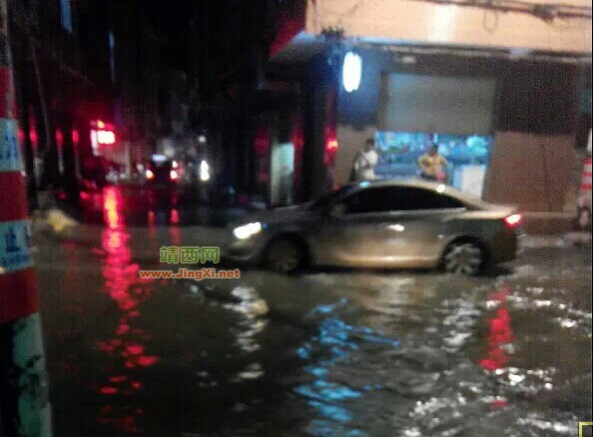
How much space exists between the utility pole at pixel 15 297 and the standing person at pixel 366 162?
10.2m

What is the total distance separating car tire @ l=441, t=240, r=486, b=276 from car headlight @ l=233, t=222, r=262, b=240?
304cm

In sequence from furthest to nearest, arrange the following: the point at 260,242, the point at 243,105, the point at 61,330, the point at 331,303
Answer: the point at 243,105 < the point at 260,242 < the point at 331,303 < the point at 61,330

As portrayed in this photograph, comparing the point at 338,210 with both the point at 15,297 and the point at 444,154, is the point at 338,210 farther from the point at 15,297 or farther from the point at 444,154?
the point at 15,297

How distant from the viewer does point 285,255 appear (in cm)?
865

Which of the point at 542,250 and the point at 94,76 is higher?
the point at 94,76

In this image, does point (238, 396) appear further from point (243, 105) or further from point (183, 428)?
point (243, 105)

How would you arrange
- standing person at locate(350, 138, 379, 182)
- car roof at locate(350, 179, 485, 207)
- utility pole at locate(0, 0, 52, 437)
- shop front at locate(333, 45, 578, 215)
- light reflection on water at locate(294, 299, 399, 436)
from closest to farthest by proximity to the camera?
utility pole at locate(0, 0, 52, 437) → light reflection on water at locate(294, 299, 399, 436) → car roof at locate(350, 179, 485, 207) → standing person at locate(350, 138, 379, 182) → shop front at locate(333, 45, 578, 215)

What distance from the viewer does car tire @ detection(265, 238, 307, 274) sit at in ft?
28.3

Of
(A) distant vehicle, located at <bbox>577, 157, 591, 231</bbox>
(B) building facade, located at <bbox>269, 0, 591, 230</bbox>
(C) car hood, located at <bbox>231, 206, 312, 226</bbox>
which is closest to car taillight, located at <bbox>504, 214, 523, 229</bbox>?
(C) car hood, located at <bbox>231, 206, 312, 226</bbox>

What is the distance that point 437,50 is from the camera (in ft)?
38.2

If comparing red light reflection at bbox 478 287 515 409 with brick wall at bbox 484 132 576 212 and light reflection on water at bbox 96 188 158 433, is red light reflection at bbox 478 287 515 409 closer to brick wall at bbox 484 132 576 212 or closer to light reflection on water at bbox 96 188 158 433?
light reflection on water at bbox 96 188 158 433

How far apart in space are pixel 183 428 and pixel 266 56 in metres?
11.2

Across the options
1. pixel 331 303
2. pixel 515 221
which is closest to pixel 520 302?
pixel 515 221

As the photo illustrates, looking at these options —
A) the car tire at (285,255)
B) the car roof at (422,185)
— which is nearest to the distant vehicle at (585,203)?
the car roof at (422,185)
